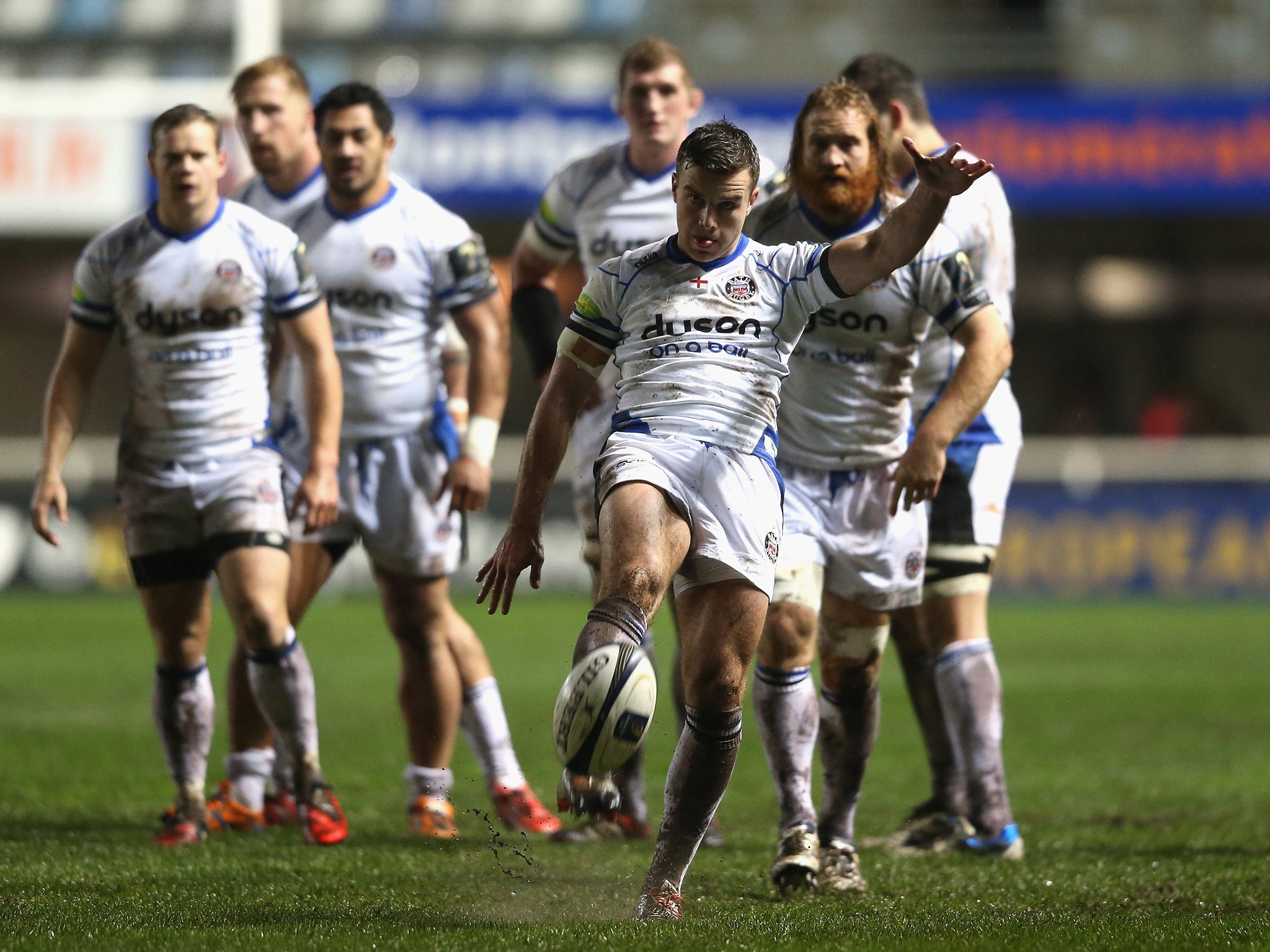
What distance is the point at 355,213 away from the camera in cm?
644

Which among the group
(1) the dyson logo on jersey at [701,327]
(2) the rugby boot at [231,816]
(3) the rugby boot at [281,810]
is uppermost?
(1) the dyson logo on jersey at [701,327]

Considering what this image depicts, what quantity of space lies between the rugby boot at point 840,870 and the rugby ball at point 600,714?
4.00ft

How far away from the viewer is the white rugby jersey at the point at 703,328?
4.49 meters

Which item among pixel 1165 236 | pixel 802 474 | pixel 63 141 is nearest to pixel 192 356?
pixel 802 474

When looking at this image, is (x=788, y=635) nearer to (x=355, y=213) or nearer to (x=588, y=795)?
(x=588, y=795)

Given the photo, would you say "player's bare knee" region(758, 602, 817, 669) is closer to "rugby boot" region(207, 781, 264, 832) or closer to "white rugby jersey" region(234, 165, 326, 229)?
"rugby boot" region(207, 781, 264, 832)

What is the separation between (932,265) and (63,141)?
1498cm

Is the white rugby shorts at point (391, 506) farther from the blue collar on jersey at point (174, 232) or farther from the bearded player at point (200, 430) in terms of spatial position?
the blue collar on jersey at point (174, 232)

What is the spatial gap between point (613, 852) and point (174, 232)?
8.12ft

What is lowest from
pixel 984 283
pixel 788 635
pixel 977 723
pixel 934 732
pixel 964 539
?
pixel 934 732

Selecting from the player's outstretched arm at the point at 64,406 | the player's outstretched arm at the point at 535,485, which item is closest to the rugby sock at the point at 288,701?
the player's outstretched arm at the point at 64,406

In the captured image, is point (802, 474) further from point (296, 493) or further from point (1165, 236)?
point (1165, 236)

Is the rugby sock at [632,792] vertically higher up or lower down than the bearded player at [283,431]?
lower down

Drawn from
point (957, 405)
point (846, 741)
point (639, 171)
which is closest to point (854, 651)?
point (846, 741)
